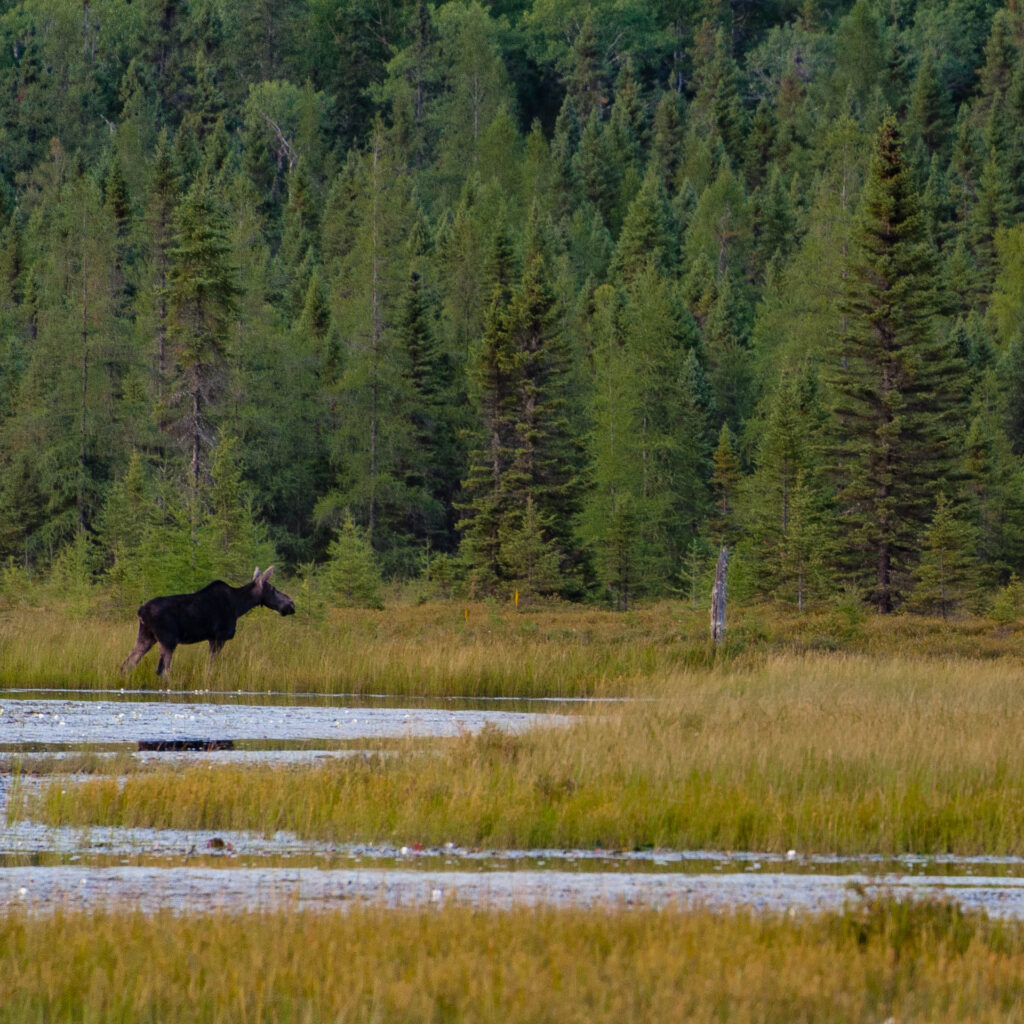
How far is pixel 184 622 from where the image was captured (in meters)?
24.5

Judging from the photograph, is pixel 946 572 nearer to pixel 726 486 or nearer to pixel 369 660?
pixel 726 486

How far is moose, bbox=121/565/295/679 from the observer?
24.1 m

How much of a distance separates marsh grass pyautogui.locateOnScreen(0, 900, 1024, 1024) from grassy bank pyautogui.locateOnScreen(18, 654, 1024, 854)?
314 cm

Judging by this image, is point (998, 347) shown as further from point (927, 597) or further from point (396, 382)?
point (927, 597)

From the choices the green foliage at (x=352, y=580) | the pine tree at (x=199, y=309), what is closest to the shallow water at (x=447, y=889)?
the green foliage at (x=352, y=580)

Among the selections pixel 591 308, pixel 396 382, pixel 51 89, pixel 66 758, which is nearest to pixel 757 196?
pixel 591 308

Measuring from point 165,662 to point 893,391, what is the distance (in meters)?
28.1

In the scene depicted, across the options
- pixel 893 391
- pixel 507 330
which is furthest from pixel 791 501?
pixel 507 330

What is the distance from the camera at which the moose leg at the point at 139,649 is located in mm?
24562

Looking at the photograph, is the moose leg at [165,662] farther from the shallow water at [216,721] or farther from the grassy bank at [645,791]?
the grassy bank at [645,791]

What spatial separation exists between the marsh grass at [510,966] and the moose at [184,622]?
14597 mm

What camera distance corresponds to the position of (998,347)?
255ft

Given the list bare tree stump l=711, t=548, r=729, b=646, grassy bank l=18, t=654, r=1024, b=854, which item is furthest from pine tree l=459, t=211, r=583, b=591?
grassy bank l=18, t=654, r=1024, b=854

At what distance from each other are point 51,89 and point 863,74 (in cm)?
5104
